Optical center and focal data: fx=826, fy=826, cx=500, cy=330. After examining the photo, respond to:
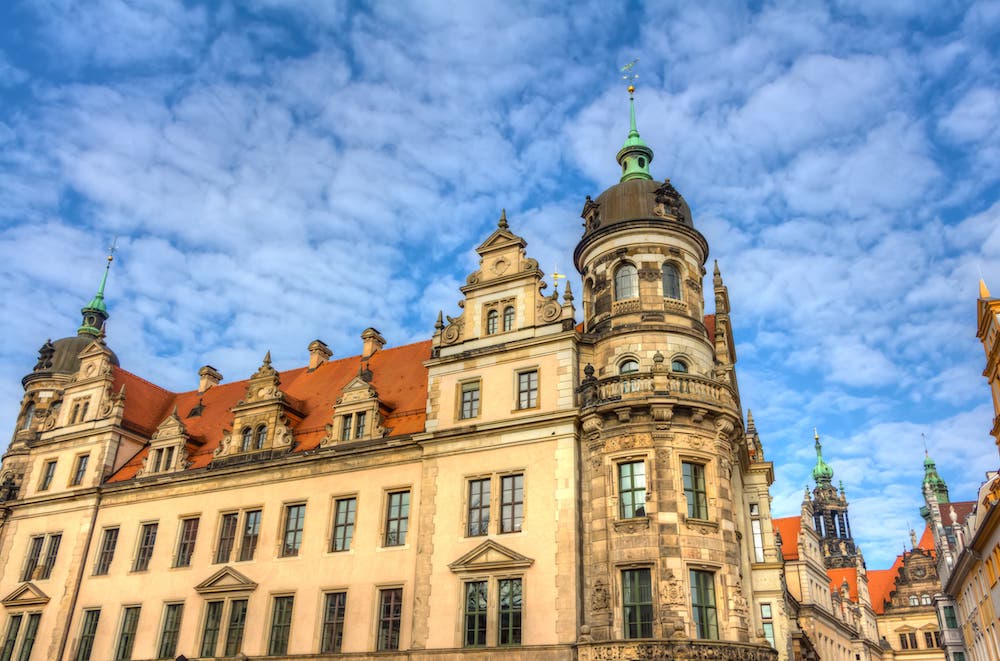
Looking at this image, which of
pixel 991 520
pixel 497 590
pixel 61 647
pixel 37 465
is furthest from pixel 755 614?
pixel 37 465

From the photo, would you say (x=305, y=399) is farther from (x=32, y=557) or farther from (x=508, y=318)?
(x=32, y=557)

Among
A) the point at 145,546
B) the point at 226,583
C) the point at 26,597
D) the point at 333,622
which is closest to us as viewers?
the point at 333,622

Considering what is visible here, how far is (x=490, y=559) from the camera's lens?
28156 mm

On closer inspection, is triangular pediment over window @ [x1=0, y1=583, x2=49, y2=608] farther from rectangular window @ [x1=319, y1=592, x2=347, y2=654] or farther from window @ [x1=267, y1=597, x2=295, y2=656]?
rectangular window @ [x1=319, y1=592, x2=347, y2=654]

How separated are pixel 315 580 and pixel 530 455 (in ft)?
32.4

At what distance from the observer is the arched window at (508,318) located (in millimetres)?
32250

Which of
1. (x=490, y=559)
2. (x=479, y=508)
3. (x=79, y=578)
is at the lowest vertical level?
(x=490, y=559)

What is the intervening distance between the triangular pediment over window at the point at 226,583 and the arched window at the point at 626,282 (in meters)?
18.4

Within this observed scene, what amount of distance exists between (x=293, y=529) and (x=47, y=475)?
1690 centimetres

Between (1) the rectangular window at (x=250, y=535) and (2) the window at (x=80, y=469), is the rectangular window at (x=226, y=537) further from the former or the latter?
(2) the window at (x=80, y=469)

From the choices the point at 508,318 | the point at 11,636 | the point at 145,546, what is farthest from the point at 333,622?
the point at 11,636

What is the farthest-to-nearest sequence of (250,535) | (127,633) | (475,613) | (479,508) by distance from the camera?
(127,633) → (250,535) → (479,508) → (475,613)

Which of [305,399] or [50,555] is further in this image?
[305,399]

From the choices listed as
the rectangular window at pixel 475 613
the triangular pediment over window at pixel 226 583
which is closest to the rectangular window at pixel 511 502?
the rectangular window at pixel 475 613
